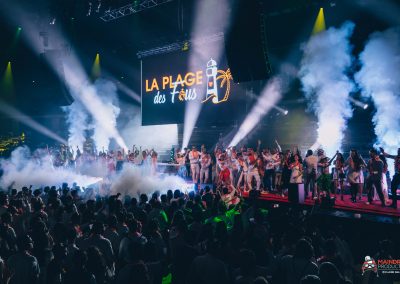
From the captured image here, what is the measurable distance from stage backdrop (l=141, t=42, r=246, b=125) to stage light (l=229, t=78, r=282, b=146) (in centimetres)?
53

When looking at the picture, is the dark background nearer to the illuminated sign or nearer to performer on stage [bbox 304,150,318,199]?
the illuminated sign

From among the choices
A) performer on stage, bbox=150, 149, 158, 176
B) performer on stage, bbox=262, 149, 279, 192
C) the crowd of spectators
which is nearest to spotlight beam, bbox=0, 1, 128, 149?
performer on stage, bbox=150, 149, 158, 176

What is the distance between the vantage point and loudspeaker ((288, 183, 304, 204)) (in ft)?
32.5

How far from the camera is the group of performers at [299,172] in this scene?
31.0 ft

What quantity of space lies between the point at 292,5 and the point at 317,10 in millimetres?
1331

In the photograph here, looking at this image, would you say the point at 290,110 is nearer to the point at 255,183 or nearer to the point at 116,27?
the point at 255,183

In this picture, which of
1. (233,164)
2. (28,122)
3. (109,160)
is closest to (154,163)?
(109,160)

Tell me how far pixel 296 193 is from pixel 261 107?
7706 mm

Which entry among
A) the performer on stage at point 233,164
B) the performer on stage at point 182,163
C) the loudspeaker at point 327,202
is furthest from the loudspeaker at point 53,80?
the loudspeaker at point 327,202

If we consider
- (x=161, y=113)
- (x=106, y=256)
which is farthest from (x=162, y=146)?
(x=106, y=256)

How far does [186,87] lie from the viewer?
61.5 feet

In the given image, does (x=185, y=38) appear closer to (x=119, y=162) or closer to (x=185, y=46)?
(x=185, y=46)

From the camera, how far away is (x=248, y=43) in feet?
28.2

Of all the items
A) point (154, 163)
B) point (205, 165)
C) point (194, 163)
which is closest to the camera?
point (205, 165)
